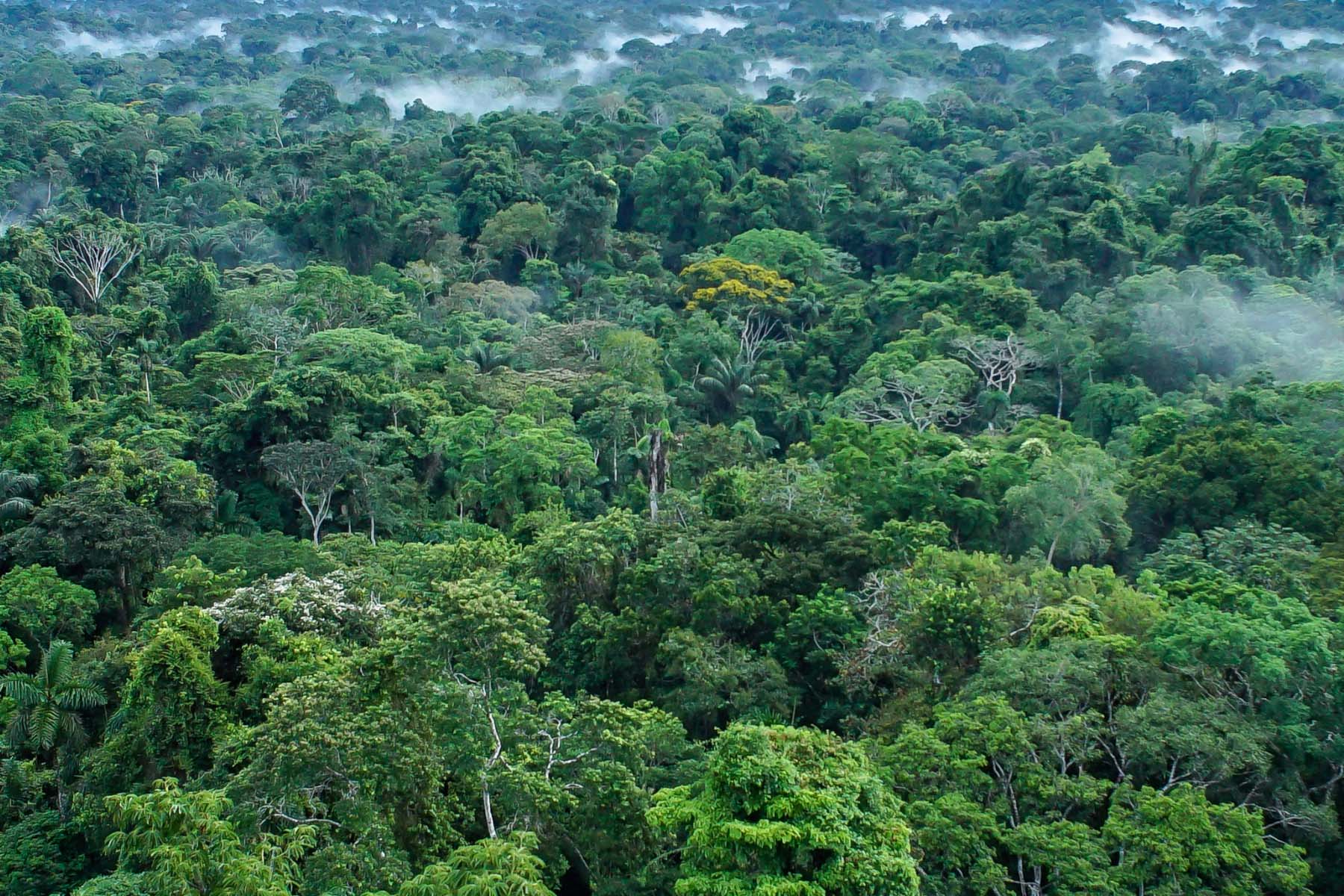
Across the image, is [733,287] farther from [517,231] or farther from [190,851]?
[190,851]

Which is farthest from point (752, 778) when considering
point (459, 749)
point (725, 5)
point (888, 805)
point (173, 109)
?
point (725, 5)

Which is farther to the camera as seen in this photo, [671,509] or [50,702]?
[671,509]

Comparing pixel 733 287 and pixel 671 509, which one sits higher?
pixel 671 509

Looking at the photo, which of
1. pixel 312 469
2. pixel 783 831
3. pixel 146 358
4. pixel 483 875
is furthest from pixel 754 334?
pixel 483 875

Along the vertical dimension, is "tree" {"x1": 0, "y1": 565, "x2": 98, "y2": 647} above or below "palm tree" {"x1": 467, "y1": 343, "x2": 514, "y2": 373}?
above

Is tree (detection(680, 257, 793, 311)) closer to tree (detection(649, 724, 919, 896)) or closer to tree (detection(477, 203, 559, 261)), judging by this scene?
tree (detection(477, 203, 559, 261))

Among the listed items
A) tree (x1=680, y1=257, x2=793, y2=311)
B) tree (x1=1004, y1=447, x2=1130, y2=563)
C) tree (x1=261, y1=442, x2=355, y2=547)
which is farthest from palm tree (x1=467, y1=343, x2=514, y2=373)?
tree (x1=1004, y1=447, x2=1130, y2=563)

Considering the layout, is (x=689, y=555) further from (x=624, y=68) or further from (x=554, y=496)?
(x=624, y=68)
